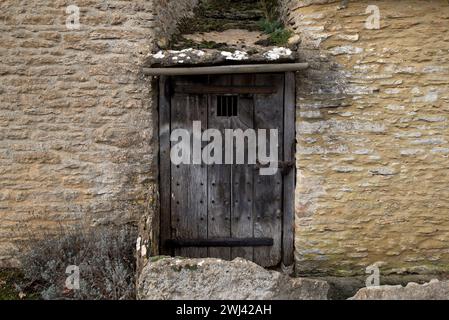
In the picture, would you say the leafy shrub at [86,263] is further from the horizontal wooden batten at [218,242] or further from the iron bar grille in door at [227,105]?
the iron bar grille in door at [227,105]

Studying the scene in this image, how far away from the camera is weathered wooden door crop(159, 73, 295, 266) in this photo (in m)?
5.19

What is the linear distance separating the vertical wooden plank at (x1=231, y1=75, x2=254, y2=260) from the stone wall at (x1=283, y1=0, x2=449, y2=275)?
528 millimetres

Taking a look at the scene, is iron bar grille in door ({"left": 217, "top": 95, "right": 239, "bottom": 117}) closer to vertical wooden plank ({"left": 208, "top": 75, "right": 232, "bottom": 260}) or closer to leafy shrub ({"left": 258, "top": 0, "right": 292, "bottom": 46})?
vertical wooden plank ({"left": 208, "top": 75, "right": 232, "bottom": 260})

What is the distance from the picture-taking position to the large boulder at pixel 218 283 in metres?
3.99

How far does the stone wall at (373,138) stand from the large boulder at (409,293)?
1193 millimetres

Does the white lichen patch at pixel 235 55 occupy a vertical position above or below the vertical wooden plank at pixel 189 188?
above

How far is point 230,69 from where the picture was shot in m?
4.76

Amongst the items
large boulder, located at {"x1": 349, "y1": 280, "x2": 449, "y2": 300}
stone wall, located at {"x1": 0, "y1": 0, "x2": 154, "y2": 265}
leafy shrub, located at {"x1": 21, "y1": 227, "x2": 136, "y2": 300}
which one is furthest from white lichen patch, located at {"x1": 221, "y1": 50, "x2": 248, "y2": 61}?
large boulder, located at {"x1": 349, "y1": 280, "x2": 449, "y2": 300}

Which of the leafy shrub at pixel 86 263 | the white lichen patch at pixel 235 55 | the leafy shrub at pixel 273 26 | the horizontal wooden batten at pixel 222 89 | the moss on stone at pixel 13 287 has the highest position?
the leafy shrub at pixel 273 26

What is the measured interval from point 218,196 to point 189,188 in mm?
330

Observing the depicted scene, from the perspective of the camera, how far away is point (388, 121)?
5004 millimetres

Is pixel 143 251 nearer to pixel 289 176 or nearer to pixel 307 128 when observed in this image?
pixel 289 176

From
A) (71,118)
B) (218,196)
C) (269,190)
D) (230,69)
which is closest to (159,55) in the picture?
(230,69)

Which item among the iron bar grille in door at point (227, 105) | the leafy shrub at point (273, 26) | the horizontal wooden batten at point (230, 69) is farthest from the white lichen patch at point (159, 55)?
the leafy shrub at point (273, 26)
